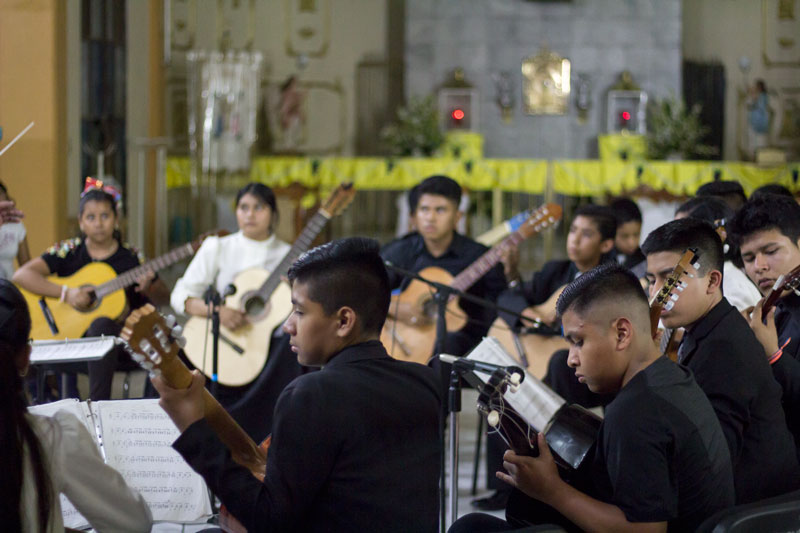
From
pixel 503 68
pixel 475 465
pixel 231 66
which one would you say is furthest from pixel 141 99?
pixel 475 465

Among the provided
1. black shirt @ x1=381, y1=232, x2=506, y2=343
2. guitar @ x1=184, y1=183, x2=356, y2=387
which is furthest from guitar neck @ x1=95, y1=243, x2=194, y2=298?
black shirt @ x1=381, y1=232, x2=506, y2=343

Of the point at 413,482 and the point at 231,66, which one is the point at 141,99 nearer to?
the point at 231,66

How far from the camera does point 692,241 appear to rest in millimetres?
2613

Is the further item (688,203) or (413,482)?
(688,203)

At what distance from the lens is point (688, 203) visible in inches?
154

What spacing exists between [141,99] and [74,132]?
7.51 feet

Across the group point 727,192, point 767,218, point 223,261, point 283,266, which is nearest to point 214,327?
point 283,266

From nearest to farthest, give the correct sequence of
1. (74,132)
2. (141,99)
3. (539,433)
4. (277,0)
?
(539,433) < (74,132) < (141,99) < (277,0)

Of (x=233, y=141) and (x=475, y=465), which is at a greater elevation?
(x=233, y=141)

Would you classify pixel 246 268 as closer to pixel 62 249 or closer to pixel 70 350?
pixel 62 249

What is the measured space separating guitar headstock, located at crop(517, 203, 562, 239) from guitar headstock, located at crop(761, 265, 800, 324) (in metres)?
1.45

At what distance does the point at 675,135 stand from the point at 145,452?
9.69 metres

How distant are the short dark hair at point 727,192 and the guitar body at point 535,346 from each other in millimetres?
981

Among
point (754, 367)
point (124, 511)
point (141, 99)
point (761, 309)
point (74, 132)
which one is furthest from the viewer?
point (141, 99)
